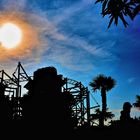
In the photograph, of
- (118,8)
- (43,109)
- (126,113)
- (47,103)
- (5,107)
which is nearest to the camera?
(118,8)

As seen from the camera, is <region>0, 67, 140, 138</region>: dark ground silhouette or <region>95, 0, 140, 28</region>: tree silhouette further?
<region>0, 67, 140, 138</region>: dark ground silhouette

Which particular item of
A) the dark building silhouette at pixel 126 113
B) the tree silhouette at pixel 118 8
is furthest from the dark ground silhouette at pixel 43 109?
the tree silhouette at pixel 118 8

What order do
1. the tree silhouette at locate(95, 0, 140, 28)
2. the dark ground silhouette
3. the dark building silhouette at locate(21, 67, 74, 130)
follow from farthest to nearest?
the dark building silhouette at locate(21, 67, 74, 130) → the dark ground silhouette → the tree silhouette at locate(95, 0, 140, 28)

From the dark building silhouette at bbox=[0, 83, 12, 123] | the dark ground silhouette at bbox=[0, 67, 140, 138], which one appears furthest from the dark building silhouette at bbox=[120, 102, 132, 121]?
the dark building silhouette at bbox=[0, 83, 12, 123]

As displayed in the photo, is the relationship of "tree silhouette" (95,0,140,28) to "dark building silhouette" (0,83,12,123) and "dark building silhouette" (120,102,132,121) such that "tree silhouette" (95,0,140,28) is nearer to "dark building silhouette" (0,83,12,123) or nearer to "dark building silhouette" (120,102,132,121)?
"dark building silhouette" (120,102,132,121)

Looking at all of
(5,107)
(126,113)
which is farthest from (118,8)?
(5,107)

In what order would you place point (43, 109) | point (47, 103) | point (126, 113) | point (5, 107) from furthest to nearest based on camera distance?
point (5, 107), point (47, 103), point (43, 109), point (126, 113)

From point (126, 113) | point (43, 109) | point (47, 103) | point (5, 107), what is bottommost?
point (126, 113)

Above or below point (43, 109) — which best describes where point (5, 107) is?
above

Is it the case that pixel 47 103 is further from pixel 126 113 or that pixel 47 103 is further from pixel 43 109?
pixel 126 113

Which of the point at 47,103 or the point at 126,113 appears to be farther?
the point at 47,103

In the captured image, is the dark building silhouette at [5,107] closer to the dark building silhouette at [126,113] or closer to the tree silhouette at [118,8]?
the dark building silhouette at [126,113]

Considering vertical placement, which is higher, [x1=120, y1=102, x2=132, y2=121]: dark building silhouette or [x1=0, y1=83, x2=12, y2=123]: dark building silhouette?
[x1=0, y1=83, x2=12, y2=123]: dark building silhouette

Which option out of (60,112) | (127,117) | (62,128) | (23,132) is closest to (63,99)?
(60,112)
